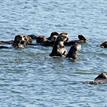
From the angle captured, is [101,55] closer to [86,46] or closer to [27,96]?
[86,46]

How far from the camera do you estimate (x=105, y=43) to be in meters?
47.2

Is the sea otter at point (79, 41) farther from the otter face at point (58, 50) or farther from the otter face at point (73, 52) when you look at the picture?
the otter face at point (73, 52)

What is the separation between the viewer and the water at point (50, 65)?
35.2 metres

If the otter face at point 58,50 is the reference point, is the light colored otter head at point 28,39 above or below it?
above

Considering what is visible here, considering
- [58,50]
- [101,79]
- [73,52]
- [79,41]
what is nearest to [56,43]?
[58,50]

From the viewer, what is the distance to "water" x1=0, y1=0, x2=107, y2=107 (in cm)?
3522

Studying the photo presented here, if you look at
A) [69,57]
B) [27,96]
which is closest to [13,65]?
[69,57]

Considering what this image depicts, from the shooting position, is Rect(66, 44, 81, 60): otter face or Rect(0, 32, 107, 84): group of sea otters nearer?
Rect(66, 44, 81, 60): otter face

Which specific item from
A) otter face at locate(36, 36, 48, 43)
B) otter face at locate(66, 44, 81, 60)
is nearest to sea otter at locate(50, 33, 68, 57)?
otter face at locate(66, 44, 81, 60)

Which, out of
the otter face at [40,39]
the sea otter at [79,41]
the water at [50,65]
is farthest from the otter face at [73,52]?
the otter face at [40,39]

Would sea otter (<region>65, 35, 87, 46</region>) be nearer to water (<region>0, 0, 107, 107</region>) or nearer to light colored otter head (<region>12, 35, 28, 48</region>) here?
water (<region>0, 0, 107, 107</region>)

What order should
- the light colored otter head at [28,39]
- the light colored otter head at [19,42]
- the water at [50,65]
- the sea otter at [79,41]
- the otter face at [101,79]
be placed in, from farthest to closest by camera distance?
the sea otter at [79,41]
the light colored otter head at [28,39]
the light colored otter head at [19,42]
the otter face at [101,79]
the water at [50,65]

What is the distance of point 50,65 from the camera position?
42.1 meters

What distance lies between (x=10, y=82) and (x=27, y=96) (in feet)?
8.87
